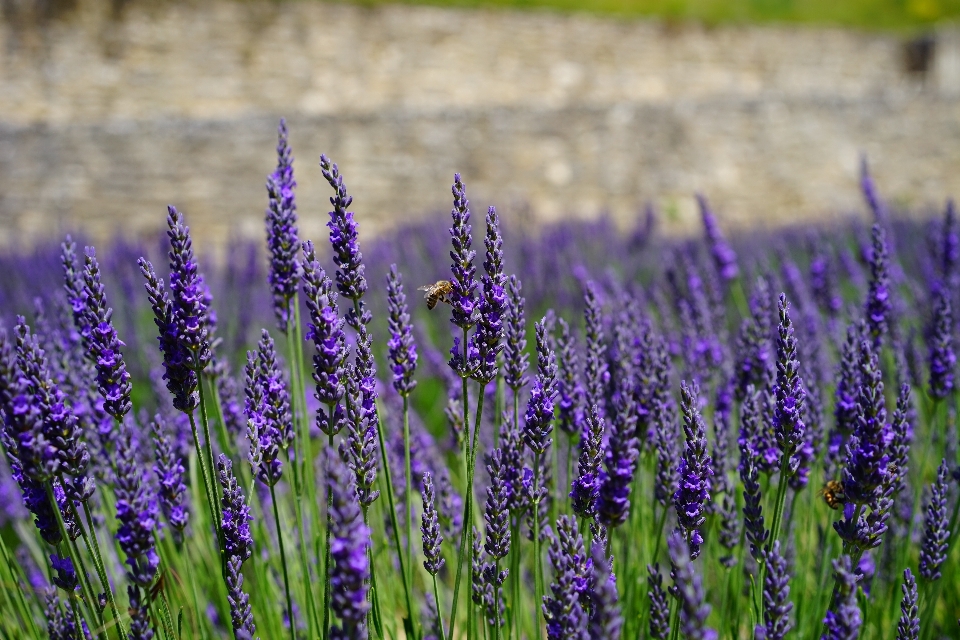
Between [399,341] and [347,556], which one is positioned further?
[399,341]

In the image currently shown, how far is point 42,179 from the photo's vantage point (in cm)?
1095

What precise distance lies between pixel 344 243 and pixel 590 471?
525mm

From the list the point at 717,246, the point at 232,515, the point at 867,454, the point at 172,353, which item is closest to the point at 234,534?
the point at 232,515

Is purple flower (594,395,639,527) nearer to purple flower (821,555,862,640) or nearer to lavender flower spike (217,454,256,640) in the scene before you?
purple flower (821,555,862,640)

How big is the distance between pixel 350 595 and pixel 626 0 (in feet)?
59.3

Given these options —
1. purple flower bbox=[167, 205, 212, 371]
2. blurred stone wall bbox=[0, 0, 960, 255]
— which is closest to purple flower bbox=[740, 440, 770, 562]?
purple flower bbox=[167, 205, 212, 371]

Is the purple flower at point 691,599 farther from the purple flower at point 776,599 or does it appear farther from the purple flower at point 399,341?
the purple flower at point 399,341

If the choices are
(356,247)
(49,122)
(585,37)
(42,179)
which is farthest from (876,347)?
(585,37)

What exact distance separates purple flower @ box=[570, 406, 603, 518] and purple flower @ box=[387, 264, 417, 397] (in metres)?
0.30

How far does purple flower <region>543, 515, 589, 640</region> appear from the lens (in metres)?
1.00

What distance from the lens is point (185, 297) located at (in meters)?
1.11

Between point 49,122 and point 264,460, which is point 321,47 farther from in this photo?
point 264,460

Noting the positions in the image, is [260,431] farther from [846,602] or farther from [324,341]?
[846,602]

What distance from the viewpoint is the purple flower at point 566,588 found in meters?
1.00
